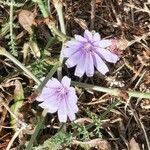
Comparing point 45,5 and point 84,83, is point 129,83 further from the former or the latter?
point 45,5

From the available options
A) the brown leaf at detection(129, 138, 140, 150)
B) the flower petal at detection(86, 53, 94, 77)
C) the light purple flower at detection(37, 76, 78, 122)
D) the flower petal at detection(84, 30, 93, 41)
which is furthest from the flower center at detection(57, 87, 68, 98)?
the brown leaf at detection(129, 138, 140, 150)

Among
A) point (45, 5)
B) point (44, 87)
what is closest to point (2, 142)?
point (44, 87)

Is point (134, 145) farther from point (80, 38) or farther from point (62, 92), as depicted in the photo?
point (80, 38)

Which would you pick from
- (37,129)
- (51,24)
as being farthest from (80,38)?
(37,129)

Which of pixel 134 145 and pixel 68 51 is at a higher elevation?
pixel 68 51

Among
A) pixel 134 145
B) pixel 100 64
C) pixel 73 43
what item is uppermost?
pixel 73 43

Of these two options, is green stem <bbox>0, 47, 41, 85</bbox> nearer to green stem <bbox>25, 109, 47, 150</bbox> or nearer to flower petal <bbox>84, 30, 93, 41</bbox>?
green stem <bbox>25, 109, 47, 150</bbox>
